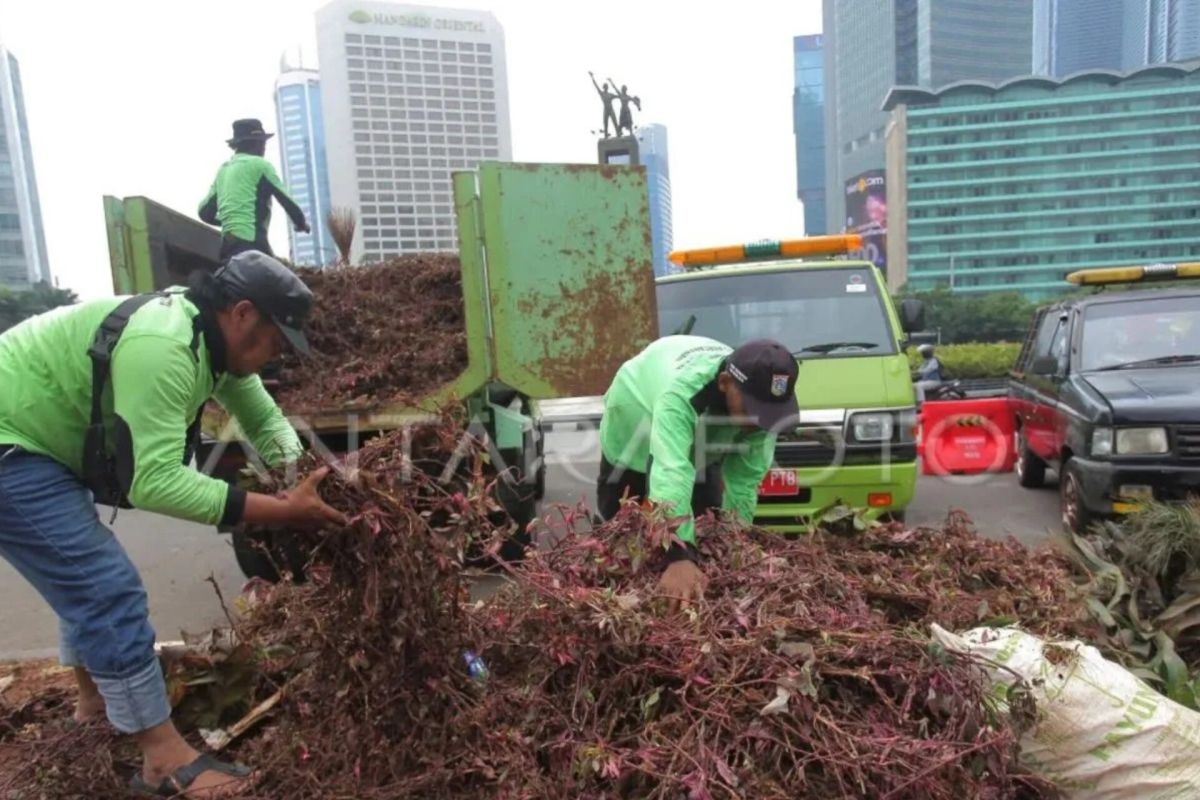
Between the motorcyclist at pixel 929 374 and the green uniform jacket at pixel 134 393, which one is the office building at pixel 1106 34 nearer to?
the motorcyclist at pixel 929 374

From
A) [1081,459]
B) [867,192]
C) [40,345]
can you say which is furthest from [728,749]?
[867,192]

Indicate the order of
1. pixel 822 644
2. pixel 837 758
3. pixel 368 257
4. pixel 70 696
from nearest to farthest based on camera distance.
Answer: pixel 837 758, pixel 822 644, pixel 70 696, pixel 368 257

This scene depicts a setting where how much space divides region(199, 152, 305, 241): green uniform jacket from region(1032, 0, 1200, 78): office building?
12372cm

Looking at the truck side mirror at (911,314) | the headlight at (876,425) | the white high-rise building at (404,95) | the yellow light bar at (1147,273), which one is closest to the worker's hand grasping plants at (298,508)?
the headlight at (876,425)

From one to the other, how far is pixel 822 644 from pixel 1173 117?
10189 cm

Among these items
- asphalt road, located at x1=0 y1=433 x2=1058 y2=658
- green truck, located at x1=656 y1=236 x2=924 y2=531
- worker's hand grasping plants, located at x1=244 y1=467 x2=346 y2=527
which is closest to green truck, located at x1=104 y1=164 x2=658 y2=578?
asphalt road, located at x1=0 y1=433 x2=1058 y2=658

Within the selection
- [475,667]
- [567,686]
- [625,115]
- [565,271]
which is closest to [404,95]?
[625,115]

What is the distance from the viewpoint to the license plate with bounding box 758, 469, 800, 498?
471cm

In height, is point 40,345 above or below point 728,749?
above

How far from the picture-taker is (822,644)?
219 cm

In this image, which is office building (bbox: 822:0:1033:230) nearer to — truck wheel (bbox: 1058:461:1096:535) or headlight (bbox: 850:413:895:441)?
truck wheel (bbox: 1058:461:1096:535)

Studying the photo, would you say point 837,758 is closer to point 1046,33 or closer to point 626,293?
point 626,293

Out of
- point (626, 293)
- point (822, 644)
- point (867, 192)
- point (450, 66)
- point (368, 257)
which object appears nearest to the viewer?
point (822, 644)

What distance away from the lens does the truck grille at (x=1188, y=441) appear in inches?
177
